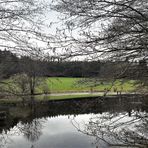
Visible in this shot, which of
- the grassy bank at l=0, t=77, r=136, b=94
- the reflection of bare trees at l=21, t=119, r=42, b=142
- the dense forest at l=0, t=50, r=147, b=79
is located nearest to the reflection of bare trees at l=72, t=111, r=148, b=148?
the grassy bank at l=0, t=77, r=136, b=94

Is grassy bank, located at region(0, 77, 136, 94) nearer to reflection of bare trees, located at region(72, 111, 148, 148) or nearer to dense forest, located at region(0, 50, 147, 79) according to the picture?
dense forest, located at region(0, 50, 147, 79)

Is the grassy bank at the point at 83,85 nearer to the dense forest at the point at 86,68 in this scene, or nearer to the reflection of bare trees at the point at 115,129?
the dense forest at the point at 86,68

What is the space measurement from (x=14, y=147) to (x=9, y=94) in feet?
44.2

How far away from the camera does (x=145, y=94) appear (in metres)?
5.37

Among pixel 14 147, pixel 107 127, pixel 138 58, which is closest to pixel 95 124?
pixel 107 127

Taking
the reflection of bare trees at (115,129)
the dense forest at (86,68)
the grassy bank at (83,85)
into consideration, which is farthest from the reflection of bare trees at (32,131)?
the reflection of bare trees at (115,129)

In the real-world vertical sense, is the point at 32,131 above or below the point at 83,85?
below

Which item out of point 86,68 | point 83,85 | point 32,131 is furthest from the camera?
point 32,131

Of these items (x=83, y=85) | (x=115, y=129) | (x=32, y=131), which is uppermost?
(x=83, y=85)

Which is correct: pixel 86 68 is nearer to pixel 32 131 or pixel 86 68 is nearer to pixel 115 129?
pixel 115 129

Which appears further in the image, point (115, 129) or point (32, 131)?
point (32, 131)

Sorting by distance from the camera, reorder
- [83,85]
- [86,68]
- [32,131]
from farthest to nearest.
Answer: [32,131] → [86,68] → [83,85]

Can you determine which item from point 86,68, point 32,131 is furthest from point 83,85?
point 32,131

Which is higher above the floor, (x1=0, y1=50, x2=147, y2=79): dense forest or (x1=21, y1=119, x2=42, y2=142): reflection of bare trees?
(x1=0, y1=50, x2=147, y2=79): dense forest
